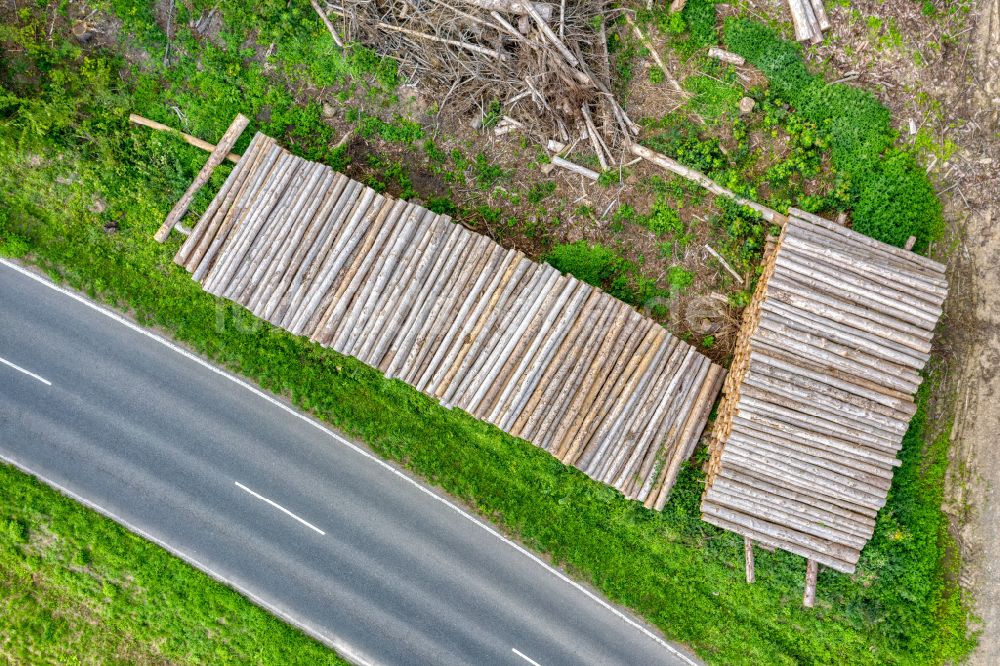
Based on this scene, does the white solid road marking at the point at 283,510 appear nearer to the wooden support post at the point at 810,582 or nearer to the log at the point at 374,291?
the log at the point at 374,291

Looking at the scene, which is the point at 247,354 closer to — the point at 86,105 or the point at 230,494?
the point at 230,494

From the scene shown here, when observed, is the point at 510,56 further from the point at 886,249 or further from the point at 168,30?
the point at 886,249

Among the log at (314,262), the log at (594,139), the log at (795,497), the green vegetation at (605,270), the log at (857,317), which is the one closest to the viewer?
the log at (857,317)

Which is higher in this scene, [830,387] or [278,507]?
[830,387]

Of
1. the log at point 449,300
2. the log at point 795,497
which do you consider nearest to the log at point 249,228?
the log at point 449,300

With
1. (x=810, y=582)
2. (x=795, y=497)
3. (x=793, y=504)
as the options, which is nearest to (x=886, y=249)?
(x=795, y=497)

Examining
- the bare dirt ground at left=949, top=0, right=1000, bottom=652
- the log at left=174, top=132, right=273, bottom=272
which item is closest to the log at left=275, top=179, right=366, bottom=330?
the log at left=174, top=132, right=273, bottom=272
